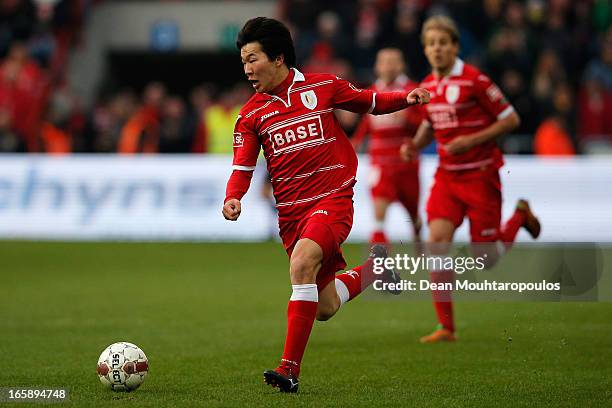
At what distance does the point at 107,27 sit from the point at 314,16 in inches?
202

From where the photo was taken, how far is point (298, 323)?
719 centimetres

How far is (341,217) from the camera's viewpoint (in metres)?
7.52

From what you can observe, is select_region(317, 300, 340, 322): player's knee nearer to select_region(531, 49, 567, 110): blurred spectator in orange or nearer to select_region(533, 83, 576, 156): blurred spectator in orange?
select_region(533, 83, 576, 156): blurred spectator in orange

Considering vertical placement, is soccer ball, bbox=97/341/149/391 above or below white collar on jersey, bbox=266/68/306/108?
below

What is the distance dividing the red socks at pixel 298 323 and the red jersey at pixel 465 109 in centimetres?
300

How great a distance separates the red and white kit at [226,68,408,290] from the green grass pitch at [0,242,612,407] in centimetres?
98

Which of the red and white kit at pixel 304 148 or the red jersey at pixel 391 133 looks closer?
the red and white kit at pixel 304 148

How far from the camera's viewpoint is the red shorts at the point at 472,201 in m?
9.87

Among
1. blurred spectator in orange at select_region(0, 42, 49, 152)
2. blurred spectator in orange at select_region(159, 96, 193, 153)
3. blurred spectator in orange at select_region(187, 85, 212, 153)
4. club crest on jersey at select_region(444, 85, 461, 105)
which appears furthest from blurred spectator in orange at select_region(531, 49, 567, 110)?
club crest on jersey at select_region(444, 85, 461, 105)

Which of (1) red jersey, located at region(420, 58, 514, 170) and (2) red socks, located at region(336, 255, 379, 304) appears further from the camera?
(1) red jersey, located at region(420, 58, 514, 170)

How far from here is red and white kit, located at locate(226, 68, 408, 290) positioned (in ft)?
24.8

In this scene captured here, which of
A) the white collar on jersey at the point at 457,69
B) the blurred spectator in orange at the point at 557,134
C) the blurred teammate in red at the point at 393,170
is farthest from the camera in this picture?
the blurred spectator in orange at the point at 557,134

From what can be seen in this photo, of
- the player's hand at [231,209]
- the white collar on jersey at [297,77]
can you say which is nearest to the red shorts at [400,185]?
the white collar on jersey at [297,77]

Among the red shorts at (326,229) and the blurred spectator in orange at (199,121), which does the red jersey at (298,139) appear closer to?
the red shorts at (326,229)
